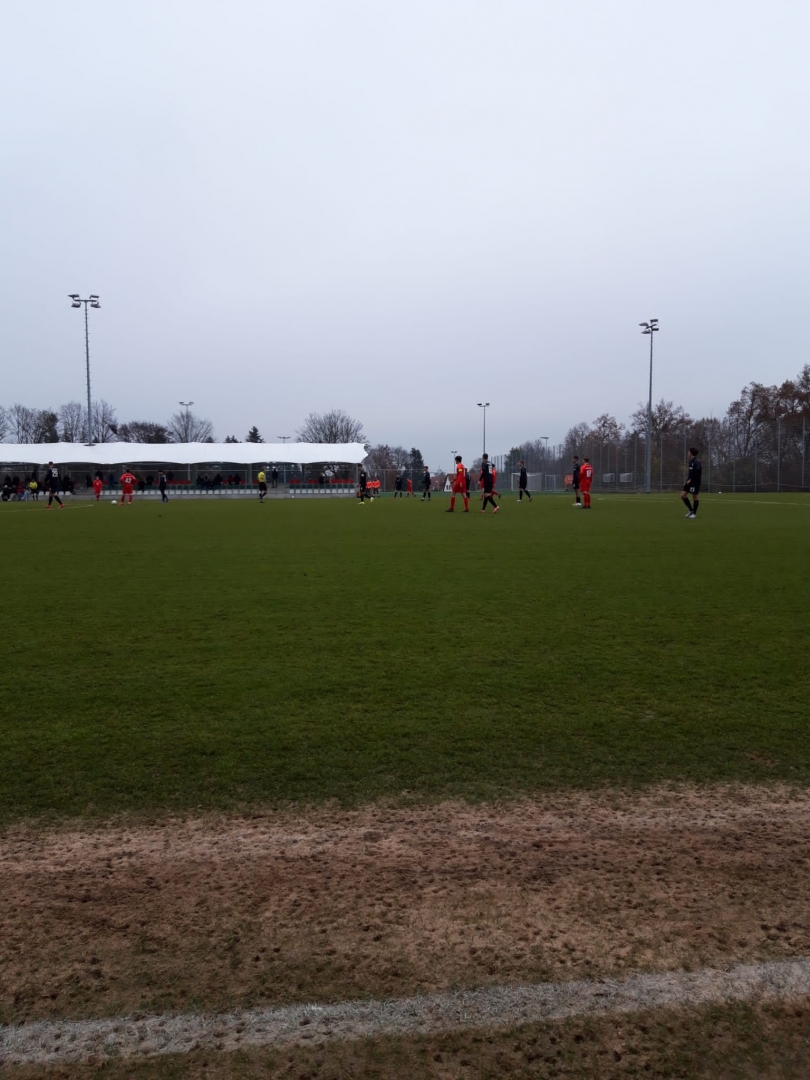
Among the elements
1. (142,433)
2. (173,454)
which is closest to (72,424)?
(142,433)

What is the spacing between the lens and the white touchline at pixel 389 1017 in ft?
7.14

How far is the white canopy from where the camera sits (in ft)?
200

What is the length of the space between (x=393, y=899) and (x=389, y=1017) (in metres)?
0.66

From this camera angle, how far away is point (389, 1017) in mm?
2270

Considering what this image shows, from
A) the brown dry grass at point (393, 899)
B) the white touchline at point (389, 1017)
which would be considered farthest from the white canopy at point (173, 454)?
the white touchline at point (389, 1017)

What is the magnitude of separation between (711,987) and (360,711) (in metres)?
2.91

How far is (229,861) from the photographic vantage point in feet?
10.6

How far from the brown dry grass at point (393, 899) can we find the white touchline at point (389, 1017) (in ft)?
0.18

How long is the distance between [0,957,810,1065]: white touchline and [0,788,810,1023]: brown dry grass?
0.18 feet

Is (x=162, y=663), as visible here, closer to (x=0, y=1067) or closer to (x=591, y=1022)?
(x=0, y=1067)

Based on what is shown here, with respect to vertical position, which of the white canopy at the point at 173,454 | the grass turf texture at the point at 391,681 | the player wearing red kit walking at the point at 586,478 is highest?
the white canopy at the point at 173,454

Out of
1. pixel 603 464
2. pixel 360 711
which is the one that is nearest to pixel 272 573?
pixel 360 711

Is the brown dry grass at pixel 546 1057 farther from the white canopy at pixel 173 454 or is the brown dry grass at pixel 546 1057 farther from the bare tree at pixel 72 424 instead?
the bare tree at pixel 72 424

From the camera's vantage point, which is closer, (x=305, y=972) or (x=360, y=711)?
(x=305, y=972)
